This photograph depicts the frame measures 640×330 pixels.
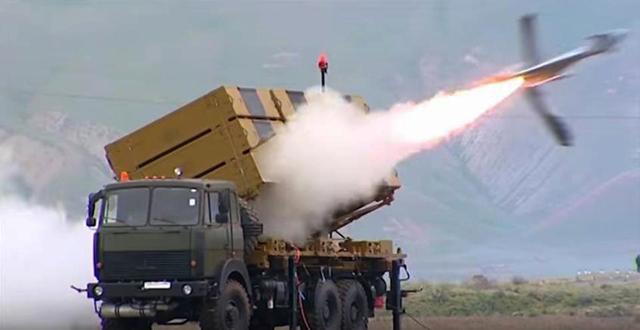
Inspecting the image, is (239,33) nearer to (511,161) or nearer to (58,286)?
(511,161)

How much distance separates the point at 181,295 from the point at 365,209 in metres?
6.76

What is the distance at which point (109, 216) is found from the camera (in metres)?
25.2

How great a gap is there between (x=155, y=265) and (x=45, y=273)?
8.68m

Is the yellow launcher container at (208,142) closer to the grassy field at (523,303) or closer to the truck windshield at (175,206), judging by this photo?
the truck windshield at (175,206)

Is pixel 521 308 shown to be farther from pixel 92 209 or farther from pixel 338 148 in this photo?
pixel 92 209

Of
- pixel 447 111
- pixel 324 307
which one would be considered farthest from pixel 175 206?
pixel 447 111

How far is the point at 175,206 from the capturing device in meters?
25.1

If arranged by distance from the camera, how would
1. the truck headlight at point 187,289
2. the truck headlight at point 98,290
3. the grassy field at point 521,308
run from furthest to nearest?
the grassy field at point 521,308 → the truck headlight at point 98,290 → the truck headlight at point 187,289

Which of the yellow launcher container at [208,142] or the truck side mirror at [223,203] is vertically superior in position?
the yellow launcher container at [208,142]

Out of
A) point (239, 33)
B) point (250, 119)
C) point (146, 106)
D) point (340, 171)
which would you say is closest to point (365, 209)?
point (340, 171)

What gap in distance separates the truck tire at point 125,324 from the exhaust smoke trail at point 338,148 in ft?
10.9

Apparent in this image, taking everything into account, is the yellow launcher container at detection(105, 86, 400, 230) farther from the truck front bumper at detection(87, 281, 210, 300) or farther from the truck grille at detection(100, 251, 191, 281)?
the truck front bumper at detection(87, 281, 210, 300)

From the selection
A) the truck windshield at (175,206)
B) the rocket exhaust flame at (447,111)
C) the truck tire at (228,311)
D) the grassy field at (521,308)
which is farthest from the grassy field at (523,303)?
the truck windshield at (175,206)

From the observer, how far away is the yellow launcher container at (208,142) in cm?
2695
